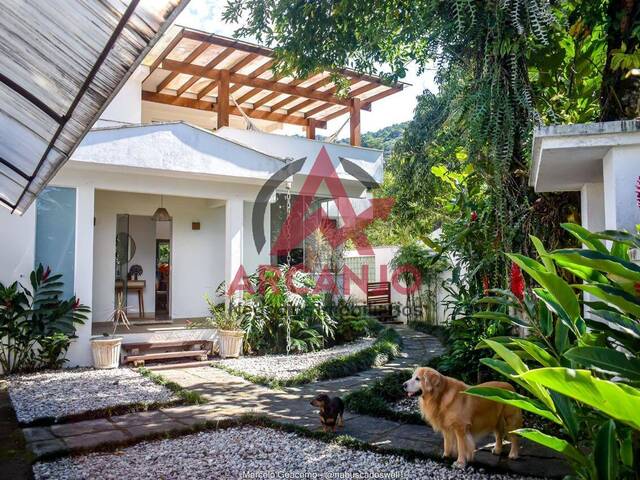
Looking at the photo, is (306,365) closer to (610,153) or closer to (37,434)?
(37,434)


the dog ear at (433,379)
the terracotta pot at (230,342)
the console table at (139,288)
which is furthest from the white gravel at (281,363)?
the console table at (139,288)

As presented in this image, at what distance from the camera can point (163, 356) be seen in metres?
9.15

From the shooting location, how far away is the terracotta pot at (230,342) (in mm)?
9586

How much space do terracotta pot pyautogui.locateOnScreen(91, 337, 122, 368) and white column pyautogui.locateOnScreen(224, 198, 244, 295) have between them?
265 centimetres

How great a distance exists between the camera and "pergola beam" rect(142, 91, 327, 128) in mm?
14657

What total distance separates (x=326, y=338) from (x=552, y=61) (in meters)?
7.40

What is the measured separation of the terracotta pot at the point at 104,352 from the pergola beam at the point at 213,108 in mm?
8460

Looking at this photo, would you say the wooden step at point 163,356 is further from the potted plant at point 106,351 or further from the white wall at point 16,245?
the white wall at point 16,245

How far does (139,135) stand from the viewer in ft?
29.3

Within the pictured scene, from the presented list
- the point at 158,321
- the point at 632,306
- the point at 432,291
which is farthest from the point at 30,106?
the point at 432,291

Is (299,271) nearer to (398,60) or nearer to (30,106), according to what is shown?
(398,60)

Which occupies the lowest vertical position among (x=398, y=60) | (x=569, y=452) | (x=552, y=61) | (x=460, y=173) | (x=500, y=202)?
(x=569, y=452)

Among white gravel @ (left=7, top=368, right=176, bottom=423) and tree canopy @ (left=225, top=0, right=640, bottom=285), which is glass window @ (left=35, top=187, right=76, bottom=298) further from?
tree canopy @ (left=225, top=0, right=640, bottom=285)

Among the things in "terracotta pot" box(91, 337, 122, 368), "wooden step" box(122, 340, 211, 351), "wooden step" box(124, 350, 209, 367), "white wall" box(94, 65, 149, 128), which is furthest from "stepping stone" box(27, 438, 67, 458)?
"white wall" box(94, 65, 149, 128)
